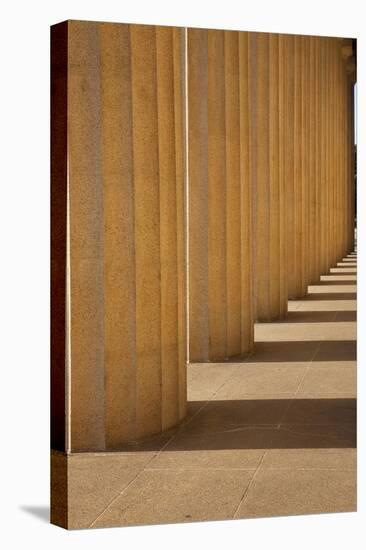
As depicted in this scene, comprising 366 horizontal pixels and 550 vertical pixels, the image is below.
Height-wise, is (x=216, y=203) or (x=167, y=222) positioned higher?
(x=216, y=203)

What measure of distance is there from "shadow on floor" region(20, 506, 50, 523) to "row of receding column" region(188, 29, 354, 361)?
401cm

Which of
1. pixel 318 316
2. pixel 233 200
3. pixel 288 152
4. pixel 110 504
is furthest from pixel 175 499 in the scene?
pixel 288 152

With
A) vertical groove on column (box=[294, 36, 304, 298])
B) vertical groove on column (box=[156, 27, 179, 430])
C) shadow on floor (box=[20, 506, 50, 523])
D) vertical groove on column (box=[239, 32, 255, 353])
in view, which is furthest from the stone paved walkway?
vertical groove on column (box=[294, 36, 304, 298])

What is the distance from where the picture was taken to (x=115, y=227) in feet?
27.9

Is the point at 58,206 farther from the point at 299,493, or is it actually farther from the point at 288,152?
the point at 288,152

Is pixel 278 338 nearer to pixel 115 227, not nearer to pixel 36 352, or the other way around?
pixel 115 227

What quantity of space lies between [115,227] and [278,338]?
7.26 m

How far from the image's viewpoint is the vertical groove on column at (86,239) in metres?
8.16

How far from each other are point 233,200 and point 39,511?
22.8ft

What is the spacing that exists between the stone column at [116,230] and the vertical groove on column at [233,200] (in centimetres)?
422

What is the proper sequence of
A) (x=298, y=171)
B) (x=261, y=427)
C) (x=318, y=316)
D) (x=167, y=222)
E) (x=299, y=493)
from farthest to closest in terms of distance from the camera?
(x=298, y=171)
(x=318, y=316)
(x=261, y=427)
(x=167, y=222)
(x=299, y=493)

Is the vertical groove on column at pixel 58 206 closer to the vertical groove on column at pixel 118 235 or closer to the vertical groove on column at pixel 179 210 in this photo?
the vertical groove on column at pixel 118 235

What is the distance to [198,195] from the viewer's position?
13375 millimetres

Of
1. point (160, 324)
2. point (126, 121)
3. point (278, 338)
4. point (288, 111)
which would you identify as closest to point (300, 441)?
point (160, 324)
